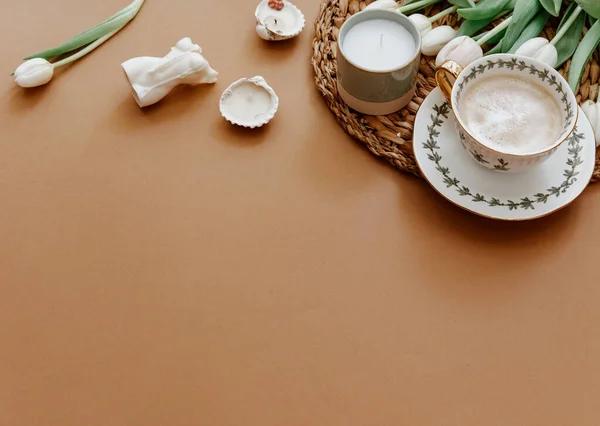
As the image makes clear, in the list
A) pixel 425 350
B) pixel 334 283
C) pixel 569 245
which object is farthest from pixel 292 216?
pixel 569 245

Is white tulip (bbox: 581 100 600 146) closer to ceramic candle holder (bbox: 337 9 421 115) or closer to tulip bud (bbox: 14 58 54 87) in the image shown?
ceramic candle holder (bbox: 337 9 421 115)

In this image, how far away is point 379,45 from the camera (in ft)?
2.70

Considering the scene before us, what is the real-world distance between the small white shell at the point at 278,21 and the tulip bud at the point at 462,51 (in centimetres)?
21

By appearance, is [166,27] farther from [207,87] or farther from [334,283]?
[334,283]

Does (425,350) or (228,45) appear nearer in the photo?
(425,350)

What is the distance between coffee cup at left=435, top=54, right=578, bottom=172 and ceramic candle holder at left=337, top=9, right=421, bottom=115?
0.17ft

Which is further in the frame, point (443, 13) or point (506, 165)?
point (443, 13)

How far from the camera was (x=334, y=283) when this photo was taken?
77cm

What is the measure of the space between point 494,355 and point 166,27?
63cm

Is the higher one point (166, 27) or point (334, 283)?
point (166, 27)

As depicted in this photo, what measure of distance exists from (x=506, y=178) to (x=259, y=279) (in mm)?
316

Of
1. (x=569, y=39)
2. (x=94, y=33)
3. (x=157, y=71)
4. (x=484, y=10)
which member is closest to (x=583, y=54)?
(x=569, y=39)

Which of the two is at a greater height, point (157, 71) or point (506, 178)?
point (157, 71)

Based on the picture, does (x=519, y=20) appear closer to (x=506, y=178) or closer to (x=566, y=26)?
(x=566, y=26)
